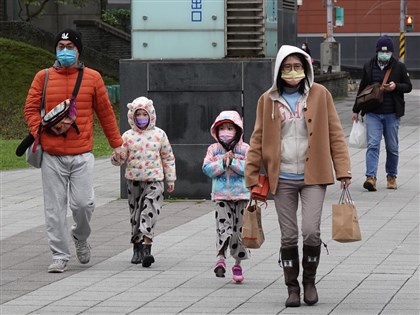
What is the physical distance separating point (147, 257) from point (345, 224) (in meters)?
2.35

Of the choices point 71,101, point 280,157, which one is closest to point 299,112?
point 280,157

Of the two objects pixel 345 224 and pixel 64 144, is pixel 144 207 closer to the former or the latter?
pixel 64 144

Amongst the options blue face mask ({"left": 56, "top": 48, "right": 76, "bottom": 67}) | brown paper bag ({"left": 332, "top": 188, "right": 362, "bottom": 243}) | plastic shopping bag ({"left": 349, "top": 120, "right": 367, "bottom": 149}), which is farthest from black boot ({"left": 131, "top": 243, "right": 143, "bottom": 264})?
plastic shopping bag ({"left": 349, "top": 120, "right": 367, "bottom": 149})

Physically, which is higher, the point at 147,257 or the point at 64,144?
the point at 64,144

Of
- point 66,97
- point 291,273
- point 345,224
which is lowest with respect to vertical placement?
point 291,273

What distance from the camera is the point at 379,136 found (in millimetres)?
16281

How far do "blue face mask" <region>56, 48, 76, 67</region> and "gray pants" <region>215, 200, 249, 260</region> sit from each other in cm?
166

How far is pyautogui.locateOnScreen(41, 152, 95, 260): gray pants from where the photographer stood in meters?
10.7

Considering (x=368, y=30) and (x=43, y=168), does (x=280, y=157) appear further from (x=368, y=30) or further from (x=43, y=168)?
(x=368, y=30)

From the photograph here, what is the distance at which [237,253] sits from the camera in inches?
396

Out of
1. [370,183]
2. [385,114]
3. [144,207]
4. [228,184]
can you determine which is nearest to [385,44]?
[385,114]

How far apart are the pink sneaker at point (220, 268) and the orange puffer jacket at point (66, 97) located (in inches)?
55.7

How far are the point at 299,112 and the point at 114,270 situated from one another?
239cm

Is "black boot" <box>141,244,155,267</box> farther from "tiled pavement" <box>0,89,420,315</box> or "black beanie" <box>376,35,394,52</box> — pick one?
"black beanie" <box>376,35,394,52</box>
